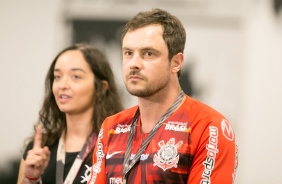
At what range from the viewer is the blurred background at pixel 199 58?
12.6 ft

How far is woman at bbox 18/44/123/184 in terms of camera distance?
3.03 metres

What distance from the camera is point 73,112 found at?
314 centimetres

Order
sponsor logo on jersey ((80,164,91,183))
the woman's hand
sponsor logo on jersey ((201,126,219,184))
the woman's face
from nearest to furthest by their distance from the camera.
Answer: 1. sponsor logo on jersey ((201,126,219,184))
2. the woman's hand
3. sponsor logo on jersey ((80,164,91,183))
4. the woman's face

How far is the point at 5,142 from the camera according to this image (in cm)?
432

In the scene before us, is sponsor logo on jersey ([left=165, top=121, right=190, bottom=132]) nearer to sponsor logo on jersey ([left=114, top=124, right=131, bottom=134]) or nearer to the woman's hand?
sponsor logo on jersey ([left=114, top=124, right=131, bottom=134])

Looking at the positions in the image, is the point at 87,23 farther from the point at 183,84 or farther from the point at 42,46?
the point at 183,84

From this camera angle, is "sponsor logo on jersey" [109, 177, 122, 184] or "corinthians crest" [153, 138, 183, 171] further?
"sponsor logo on jersey" [109, 177, 122, 184]

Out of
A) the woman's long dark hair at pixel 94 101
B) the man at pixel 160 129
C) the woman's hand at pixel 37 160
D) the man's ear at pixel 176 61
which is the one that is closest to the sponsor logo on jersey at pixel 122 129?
the man at pixel 160 129

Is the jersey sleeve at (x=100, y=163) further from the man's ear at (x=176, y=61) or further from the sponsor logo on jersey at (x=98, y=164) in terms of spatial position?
the man's ear at (x=176, y=61)

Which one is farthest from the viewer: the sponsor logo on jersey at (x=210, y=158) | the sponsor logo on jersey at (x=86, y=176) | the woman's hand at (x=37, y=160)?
the sponsor logo on jersey at (x=86, y=176)

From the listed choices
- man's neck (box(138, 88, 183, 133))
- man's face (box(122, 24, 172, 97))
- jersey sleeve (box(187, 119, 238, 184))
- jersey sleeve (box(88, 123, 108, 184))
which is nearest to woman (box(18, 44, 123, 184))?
jersey sleeve (box(88, 123, 108, 184))

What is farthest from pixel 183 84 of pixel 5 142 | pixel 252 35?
pixel 5 142

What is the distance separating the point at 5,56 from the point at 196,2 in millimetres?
1641

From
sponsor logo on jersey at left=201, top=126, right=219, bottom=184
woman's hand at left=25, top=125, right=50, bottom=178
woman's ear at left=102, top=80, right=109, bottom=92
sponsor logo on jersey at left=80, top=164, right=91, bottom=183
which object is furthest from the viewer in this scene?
woman's ear at left=102, top=80, right=109, bottom=92
